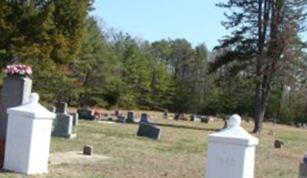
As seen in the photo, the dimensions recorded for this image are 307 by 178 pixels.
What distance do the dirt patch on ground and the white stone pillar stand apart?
5.42 metres

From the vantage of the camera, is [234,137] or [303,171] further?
[303,171]

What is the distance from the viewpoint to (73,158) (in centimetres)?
1539

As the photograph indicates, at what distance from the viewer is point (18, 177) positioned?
1126cm

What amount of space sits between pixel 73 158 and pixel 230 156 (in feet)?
22.3

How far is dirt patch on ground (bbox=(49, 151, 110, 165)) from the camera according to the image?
1455 cm

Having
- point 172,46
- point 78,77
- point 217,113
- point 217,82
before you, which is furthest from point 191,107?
point 217,82

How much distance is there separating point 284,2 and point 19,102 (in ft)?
108

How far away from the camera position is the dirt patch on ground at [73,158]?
1455 centimetres

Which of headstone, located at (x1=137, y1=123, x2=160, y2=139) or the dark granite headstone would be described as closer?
the dark granite headstone

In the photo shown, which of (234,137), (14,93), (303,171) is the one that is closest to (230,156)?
(234,137)

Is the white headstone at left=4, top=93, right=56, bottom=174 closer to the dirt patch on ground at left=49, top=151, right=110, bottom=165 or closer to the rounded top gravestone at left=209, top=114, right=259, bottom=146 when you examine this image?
the dirt patch on ground at left=49, top=151, right=110, bottom=165

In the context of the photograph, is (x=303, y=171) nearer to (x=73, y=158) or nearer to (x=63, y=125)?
(x=73, y=158)

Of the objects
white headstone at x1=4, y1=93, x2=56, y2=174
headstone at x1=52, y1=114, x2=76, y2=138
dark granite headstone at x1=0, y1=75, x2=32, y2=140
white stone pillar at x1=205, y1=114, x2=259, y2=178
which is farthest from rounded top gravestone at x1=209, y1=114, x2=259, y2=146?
headstone at x1=52, y1=114, x2=76, y2=138

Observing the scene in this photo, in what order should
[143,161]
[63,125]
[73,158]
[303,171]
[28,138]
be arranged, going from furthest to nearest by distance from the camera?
[63,125] → [143,161] → [73,158] → [28,138] → [303,171]
